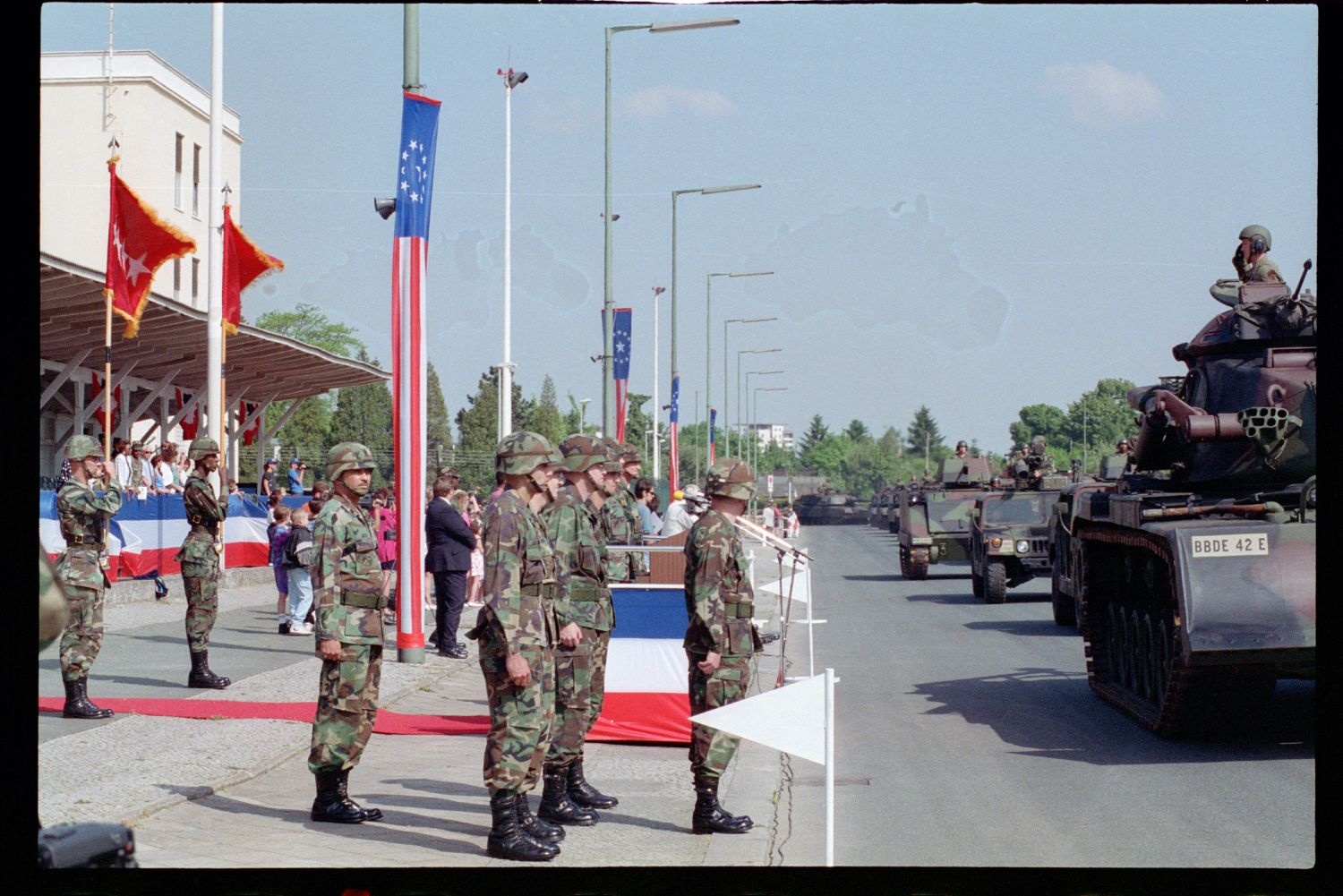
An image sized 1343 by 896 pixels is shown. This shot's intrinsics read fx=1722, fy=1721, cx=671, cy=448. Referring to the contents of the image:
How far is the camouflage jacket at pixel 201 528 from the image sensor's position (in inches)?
499

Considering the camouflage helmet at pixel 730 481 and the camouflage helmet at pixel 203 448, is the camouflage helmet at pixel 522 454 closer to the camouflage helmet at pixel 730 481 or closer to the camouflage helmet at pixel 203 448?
the camouflage helmet at pixel 730 481

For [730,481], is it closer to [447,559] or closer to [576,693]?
[576,693]

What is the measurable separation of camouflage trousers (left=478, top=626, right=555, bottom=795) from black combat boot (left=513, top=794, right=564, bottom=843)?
8cm

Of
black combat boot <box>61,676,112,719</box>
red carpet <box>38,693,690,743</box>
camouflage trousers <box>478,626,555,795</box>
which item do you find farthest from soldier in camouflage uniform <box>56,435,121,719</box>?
camouflage trousers <box>478,626,555,795</box>

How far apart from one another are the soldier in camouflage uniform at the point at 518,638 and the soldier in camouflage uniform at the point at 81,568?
421 centimetres

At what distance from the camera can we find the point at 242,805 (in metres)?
8.64

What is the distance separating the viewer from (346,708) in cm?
841

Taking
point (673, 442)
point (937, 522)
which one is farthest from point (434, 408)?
point (937, 522)

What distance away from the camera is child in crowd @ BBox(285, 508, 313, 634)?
17.1 meters

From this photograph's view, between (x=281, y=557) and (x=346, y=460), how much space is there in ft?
32.6

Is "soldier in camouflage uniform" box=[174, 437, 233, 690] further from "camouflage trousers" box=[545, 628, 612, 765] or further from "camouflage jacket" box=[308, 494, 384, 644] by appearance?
"camouflage trousers" box=[545, 628, 612, 765]

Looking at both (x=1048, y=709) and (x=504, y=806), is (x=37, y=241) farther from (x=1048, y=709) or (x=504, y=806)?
(x=1048, y=709)

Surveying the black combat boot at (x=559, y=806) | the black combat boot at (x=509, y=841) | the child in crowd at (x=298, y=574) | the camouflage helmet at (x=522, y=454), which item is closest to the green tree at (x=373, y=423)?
the child in crowd at (x=298, y=574)

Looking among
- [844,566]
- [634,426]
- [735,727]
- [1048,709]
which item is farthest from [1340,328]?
[844,566]
